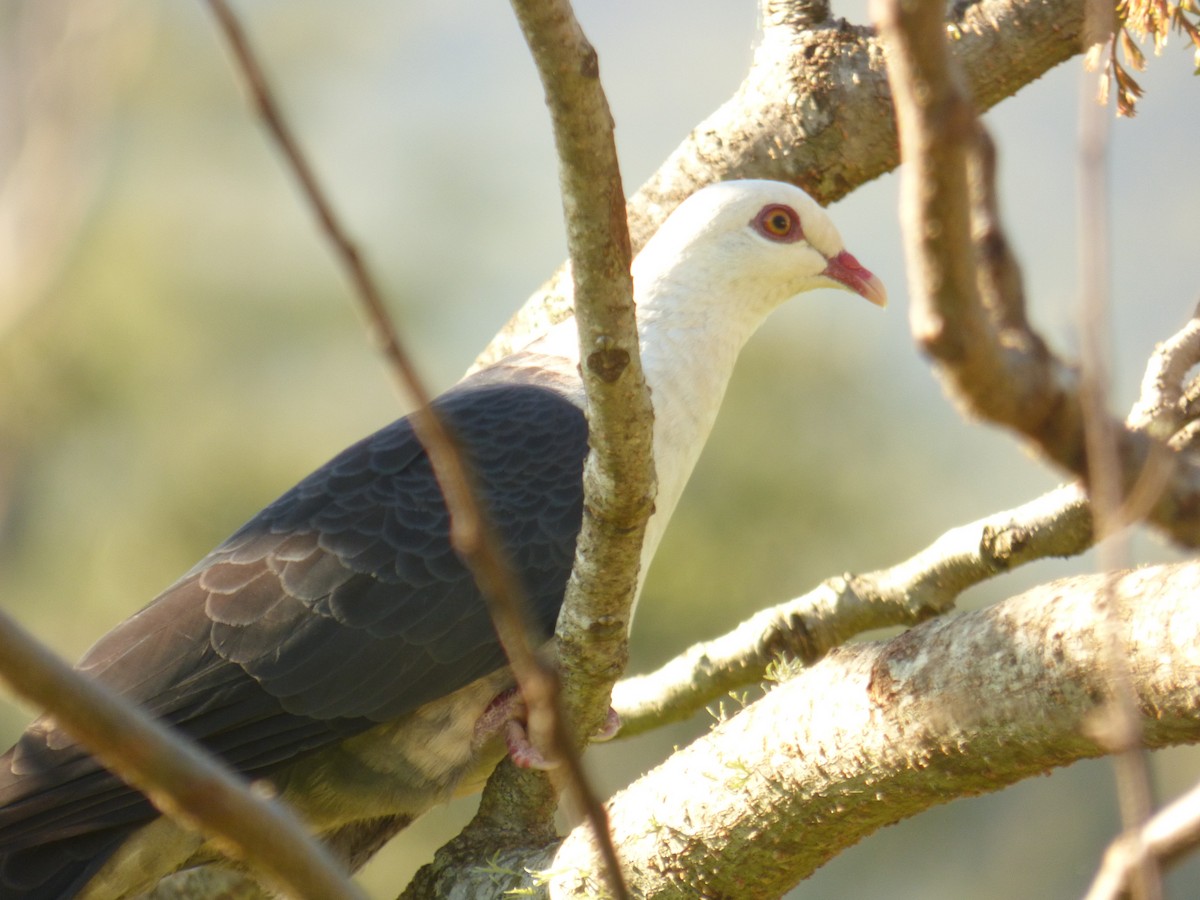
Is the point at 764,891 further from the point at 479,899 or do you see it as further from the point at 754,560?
the point at 754,560

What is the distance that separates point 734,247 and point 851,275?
0.47 m

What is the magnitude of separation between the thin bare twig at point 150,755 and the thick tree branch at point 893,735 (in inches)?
56.2

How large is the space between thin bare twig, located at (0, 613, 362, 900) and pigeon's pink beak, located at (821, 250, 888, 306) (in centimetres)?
378

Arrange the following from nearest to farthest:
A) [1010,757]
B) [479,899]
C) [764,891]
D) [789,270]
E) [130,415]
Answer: [1010,757] < [764,891] < [479,899] < [789,270] < [130,415]

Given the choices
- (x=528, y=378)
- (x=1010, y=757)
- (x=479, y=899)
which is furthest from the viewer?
(x=528, y=378)

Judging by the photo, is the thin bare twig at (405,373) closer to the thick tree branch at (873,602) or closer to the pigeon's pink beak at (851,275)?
the thick tree branch at (873,602)

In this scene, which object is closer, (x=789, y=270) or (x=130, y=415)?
(x=789, y=270)

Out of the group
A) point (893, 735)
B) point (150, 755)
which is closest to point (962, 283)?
point (150, 755)

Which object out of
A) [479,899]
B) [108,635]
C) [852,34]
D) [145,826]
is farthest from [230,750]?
[852,34]

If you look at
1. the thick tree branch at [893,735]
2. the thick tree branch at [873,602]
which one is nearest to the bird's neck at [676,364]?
the thick tree branch at [873,602]

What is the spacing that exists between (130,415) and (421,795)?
1415cm

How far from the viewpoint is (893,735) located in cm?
238

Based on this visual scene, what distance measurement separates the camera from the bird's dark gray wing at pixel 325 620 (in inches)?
127

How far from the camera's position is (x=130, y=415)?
16.8 meters
